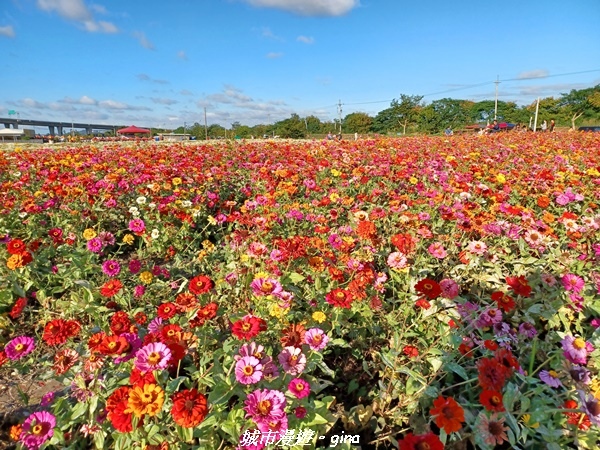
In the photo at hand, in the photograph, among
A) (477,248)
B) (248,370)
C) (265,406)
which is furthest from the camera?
(477,248)

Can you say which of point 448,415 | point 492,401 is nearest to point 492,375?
point 492,401

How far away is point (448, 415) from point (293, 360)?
554 mm

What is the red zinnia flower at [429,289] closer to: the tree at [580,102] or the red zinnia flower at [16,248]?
the red zinnia flower at [16,248]

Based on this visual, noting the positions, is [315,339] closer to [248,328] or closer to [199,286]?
[248,328]

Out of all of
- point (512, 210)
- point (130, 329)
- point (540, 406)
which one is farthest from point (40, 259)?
point (512, 210)

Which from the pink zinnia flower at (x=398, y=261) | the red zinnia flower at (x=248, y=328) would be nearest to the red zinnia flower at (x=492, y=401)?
the red zinnia flower at (x=248, y=328)

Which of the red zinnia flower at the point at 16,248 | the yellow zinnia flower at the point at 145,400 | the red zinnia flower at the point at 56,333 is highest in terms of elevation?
the red zinnia flower at the point at 16,248

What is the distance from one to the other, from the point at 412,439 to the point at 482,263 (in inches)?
74.5

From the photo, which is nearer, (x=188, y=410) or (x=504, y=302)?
(x=188, y=410)

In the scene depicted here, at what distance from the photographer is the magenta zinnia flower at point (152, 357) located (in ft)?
3.82

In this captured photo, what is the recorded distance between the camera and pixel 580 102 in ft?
172

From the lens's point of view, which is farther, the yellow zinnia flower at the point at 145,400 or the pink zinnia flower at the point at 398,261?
the pink zinnia flower at the point at 398,261

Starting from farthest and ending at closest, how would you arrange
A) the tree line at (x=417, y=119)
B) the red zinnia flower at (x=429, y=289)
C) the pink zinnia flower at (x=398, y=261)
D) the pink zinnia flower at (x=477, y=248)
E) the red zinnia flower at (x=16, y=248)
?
the tree line at (x=417, y=119), the pink zinnia flower at (x=477, y=248), the pink zinnia flower at (x=398, y=261), the red zinnia flower at (x=16, y=248), the red zinnia flower at (x=429, y=289)

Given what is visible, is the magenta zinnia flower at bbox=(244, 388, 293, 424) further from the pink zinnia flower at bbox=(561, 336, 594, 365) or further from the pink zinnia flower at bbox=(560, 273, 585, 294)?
the pink zinnia flower at bbox=(560, 273, 585, 294)
